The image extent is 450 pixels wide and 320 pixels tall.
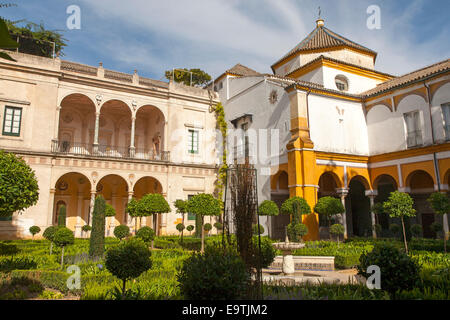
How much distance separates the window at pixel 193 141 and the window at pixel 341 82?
10631mm

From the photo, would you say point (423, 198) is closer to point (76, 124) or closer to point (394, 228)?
point (394, 228)

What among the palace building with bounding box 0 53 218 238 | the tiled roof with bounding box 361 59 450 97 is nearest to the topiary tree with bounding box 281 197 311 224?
the tiled roof with bounding box 361 59 450 97

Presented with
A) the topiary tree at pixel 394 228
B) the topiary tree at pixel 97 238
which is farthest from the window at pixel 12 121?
the topiary tree at pixel 394 228

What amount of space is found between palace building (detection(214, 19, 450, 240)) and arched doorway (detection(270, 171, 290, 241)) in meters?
0.06

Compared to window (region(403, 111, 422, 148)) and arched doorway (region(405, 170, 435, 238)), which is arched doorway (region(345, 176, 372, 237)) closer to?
arched doorway (region(405, 170, 435, 238))

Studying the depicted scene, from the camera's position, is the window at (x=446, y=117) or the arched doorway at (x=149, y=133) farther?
the arched doorway at (x=149, y=133)

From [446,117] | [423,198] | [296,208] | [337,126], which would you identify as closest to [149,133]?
[337,126]

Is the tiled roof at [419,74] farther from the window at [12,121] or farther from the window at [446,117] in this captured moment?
the window at [12,121]

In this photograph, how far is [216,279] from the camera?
14.5 ft

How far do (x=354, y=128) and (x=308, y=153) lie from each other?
4.51m

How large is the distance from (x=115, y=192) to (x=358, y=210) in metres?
17.4

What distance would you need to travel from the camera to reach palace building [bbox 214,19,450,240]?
642 inches

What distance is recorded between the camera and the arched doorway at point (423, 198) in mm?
18656
